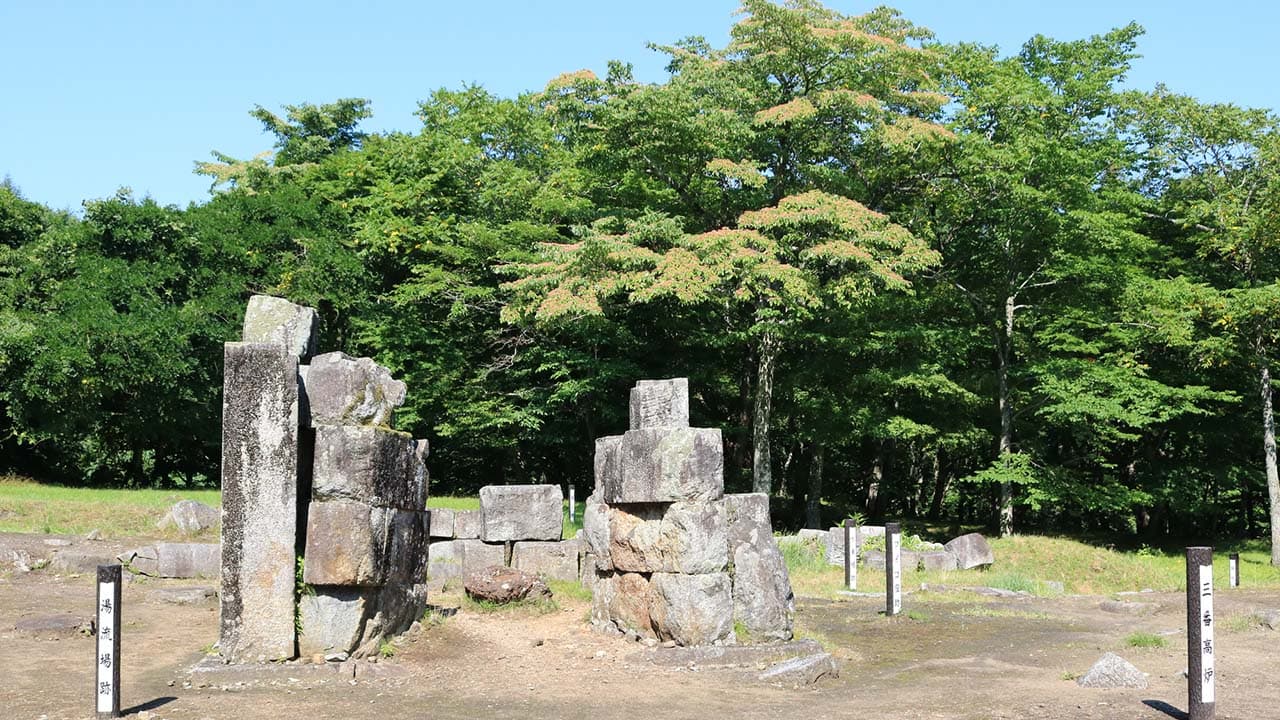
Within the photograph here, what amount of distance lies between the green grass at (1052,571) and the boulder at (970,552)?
0.75 feet

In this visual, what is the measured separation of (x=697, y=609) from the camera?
1077 centimetres

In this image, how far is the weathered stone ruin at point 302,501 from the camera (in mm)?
9656

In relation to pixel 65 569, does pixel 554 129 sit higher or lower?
higher

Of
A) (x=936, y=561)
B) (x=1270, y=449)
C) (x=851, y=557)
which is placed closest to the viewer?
(x=851, y=557)

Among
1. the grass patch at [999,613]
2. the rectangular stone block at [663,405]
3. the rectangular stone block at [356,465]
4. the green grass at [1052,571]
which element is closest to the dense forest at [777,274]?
the green grass at [1052,571]

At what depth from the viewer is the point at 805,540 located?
70.0 ft

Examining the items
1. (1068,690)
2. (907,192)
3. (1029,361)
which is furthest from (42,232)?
(1068,690)

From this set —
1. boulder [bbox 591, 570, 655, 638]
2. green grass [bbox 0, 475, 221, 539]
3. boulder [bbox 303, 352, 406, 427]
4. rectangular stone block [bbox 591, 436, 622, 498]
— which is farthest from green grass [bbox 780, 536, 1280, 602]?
green grass [bbox 0, 475, 221, 539]

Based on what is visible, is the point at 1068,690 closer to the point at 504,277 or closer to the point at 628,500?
the point at 628,500

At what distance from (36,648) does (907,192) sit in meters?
22.9

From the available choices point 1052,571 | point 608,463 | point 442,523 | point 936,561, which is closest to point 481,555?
point 442,523

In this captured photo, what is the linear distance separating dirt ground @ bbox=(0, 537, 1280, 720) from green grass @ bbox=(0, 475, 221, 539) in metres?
5.49

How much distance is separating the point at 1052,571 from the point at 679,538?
1466cm

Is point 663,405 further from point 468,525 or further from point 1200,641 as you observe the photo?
point 468,525
